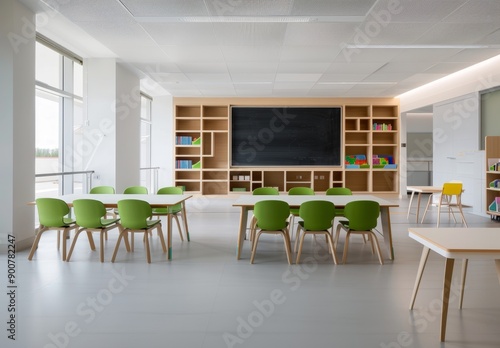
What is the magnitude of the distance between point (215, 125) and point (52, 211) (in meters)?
7.28

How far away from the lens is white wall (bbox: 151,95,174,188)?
35.3 feet

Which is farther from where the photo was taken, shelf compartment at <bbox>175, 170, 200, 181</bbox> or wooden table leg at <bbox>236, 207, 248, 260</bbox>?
shelf compartment at <bbox>175, 170, 200, 181</bbox>

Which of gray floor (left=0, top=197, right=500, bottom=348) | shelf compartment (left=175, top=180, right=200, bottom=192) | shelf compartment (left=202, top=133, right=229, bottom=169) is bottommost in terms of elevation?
gray floor (left=0, top=197, right=500, bottom=348)

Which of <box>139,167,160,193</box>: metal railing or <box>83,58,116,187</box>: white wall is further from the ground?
<box>83,58,116,187</box>: white wall

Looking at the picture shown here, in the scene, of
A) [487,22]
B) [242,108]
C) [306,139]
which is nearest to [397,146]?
[306,139]

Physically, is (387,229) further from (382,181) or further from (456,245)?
(382,181)

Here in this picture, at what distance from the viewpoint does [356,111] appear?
11070mm

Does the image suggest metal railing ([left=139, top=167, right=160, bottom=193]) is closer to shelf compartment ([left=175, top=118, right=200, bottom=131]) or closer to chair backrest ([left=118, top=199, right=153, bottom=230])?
shelf compartment ([left=175, top=118, right=200, bottom=131])

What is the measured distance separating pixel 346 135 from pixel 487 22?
20.5 ft

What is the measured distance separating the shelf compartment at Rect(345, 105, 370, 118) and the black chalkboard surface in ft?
1.34

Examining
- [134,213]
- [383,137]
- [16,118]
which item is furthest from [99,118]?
[383,137]

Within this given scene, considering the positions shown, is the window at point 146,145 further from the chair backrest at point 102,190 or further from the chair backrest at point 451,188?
the chair backrest at point 451,188

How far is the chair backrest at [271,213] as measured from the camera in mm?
4008

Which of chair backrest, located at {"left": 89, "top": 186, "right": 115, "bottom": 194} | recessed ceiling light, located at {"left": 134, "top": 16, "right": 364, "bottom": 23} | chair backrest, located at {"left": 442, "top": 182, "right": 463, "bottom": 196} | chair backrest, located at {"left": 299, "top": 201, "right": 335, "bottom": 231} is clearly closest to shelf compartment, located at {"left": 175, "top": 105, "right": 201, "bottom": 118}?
chair backrest, located at {"left": 89, "top": 186, "right": 115, "bottom": 194}
